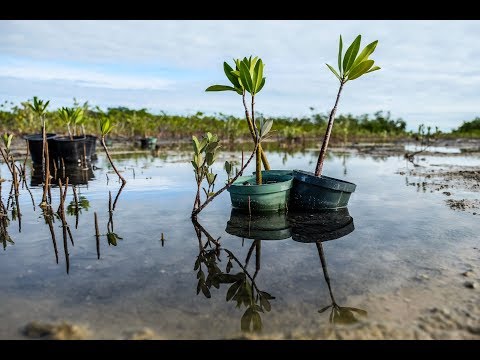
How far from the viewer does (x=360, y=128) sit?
1314 inches

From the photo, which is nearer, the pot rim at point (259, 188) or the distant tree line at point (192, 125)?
the pot rim at point (259, 188)

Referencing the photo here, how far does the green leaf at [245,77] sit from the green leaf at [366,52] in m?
1.55

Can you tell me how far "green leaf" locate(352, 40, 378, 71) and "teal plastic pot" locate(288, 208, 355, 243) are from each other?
7.25ft

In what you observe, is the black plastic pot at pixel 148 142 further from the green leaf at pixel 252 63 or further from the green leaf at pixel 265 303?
the green leaf at pixel 265 303

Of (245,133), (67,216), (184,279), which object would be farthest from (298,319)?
(245,133)

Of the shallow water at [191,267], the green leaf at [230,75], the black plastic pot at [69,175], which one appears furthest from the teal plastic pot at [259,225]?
the black plastic pot at [69,175]

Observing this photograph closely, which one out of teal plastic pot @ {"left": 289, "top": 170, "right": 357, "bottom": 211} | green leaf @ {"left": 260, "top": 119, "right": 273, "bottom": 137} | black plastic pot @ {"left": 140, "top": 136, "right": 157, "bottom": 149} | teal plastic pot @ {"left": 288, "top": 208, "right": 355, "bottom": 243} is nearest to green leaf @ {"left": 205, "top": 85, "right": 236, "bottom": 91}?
green leaf @ {"left": 260, "top": 119, "right": 273, "bottom": 137}

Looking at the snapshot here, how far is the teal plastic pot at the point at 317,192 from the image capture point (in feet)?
18.7

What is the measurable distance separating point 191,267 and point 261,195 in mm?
2170

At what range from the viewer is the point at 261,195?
560cm

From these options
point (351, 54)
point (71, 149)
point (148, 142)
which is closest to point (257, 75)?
point (351, 54)

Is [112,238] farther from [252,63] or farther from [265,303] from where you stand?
[252,63]

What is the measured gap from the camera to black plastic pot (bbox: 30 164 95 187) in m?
8.79

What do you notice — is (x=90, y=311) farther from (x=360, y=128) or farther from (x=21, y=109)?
(x=360, y=128)
